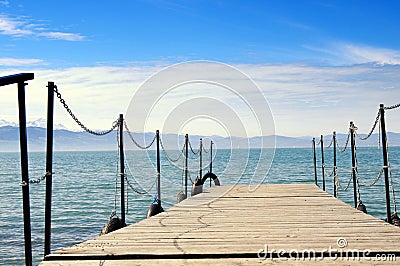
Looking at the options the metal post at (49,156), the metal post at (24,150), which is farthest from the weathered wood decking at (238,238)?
the metal post at (49,156)

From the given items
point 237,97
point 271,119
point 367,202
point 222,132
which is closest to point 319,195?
point 271,119

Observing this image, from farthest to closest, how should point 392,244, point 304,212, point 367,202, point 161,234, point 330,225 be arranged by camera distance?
point 367,202 < point 304,212 < point 330,225 < point 161,234 < point 392,244

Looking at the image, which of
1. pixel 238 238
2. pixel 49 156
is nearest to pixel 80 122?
pixel 49 156

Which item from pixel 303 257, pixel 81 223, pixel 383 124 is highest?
pixel 383 124

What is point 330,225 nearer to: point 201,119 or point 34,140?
point 201,119

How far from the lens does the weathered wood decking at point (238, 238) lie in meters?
4.42

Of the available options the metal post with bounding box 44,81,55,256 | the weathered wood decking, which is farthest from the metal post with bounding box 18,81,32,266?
Answer: the metal post with bounding box 44,81,55,256

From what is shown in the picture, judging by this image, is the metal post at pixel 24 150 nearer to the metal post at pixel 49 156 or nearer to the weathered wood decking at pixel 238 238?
the weathered wood decking at pixel 238 238

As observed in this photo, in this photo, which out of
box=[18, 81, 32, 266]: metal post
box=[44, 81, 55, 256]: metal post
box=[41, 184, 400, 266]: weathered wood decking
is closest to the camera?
box=[41, 184, 400, 266]: weathered wood decking

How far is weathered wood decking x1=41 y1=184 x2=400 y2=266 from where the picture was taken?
4418 mm

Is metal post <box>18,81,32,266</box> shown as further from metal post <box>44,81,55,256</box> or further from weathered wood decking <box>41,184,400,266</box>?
metal post <box>44,81,55,256</box>

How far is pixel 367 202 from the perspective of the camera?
20406 millimetres

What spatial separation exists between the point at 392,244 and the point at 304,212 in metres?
2.48

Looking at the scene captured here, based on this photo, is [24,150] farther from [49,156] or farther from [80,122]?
[80,122]
